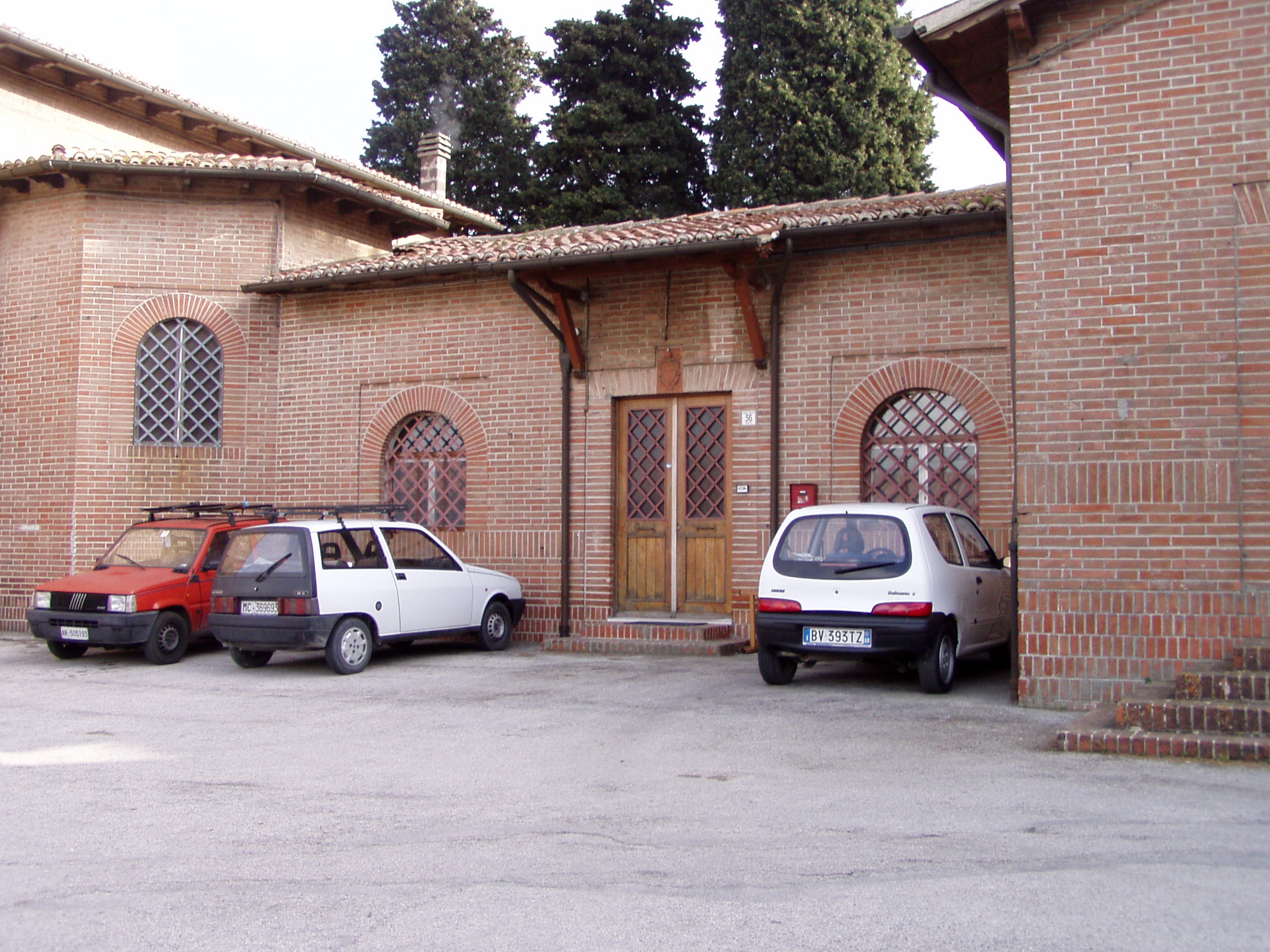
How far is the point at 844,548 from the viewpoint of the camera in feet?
29.9

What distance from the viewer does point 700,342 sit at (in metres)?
12.8

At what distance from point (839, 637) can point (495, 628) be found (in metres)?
4.91

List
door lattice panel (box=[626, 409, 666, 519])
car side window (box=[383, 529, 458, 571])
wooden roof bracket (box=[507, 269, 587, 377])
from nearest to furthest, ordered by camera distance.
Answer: car side window (box=[383, 529, 458, 571]), wooden roof bracket (box=[507, 269, 587, 377]), door lattice panel (box=[626, 409, 666, 519])

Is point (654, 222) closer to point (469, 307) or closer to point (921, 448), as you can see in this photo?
point (469, 307)

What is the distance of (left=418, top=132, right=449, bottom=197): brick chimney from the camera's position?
2114 centimetres

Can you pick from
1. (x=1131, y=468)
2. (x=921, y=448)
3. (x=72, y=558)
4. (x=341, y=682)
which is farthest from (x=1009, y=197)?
(x=72, y=558)

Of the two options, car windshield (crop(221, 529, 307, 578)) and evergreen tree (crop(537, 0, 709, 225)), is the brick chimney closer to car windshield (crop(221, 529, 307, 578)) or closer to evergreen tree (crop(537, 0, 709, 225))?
evergreen tree (crop(537, 0, 709, 225))

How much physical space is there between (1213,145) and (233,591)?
29.4 ft

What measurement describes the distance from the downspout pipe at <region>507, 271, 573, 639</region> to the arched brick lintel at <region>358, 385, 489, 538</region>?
3.59 ft

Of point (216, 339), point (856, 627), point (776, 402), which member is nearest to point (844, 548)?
point (856, 627)

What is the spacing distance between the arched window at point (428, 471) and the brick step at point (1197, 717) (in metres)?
8.65

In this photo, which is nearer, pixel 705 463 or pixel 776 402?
pixel 776 402

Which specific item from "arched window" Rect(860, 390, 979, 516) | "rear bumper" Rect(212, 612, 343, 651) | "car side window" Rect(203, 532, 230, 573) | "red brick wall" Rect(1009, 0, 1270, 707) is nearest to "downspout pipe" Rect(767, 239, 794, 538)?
"arched window" Rect(860, 390, 979, 516)

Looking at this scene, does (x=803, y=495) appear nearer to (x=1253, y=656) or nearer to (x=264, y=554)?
(x=1253, y=656)
